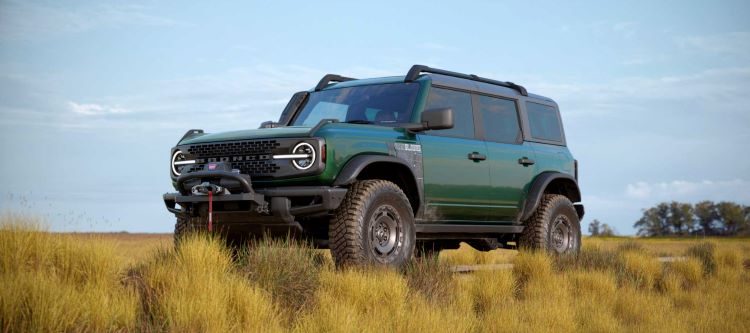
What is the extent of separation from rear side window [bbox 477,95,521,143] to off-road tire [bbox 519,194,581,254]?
3.51 ft

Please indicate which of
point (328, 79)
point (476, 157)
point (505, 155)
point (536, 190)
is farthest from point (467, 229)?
point (328, 79)

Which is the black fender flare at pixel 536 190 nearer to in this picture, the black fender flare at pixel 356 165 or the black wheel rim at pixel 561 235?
the black wheel rim at pixel 561 235

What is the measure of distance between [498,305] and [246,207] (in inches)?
106

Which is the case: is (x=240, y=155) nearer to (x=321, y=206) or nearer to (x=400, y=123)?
(x=321, y=206)

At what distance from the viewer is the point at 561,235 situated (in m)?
12.4

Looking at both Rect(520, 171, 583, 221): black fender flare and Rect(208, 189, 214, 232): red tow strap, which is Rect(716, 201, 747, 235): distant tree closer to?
Rect(520, 171, 583, 221): black fender flare

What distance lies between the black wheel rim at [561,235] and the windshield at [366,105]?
3.42 m

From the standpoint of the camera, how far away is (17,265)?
657 cm

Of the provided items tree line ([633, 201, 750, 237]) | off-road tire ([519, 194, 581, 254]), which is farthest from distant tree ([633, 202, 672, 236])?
off-road tire ([519, 194, 581, 254])

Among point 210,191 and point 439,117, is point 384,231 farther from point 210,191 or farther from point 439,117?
point 210,191

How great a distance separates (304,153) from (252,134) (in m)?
0.71

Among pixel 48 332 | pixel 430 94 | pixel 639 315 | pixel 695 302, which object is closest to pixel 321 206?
pixel 430 94

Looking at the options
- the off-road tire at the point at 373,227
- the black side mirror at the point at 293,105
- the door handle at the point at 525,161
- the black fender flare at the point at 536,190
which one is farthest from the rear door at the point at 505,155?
the black side mirror at the point at 293,105

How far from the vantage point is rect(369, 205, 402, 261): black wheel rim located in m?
8.62
